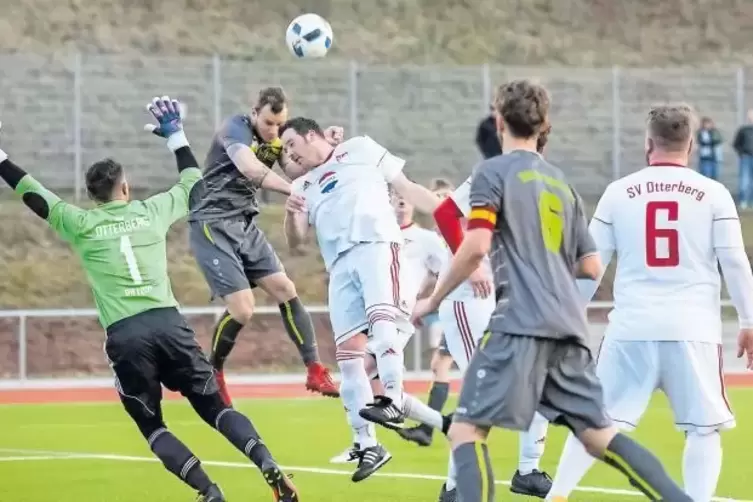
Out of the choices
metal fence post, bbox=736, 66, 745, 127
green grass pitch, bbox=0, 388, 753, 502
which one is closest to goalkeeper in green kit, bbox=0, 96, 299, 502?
green grass pitch, bbox=0, 388, 753, 502

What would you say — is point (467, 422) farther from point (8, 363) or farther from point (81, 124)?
point (81, 124)

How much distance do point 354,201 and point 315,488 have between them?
1868mm

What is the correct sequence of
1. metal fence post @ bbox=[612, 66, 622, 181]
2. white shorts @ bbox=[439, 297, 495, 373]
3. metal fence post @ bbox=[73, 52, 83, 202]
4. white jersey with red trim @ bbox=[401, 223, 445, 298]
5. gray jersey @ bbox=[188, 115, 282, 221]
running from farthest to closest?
1. metal fence post @ bbox=[612, 66, 622, 181]
2. metal fence post @ bbox=[73, 52, 83, 202]
3. white jersey with red trim @ bbox=[401, 223, 445, 298]
4. gray jersey @ bbox=[188, 115, 282, 221]
5. white shorts @ bbox=[439, 297, 495, 373]

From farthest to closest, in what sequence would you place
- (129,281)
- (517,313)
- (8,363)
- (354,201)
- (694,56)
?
(694,56) → (8,363) → (354,201) → (129,281) → (517,313)

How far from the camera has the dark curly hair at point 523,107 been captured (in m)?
6.72

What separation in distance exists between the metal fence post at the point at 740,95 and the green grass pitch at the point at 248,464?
12255 millimetres

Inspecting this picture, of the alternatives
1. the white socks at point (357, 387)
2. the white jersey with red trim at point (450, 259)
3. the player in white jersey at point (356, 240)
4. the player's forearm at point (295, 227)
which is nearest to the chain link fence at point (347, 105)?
the white jersey with red trim at point (450, 259)

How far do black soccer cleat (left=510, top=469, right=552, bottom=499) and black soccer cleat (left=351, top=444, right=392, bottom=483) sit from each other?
78 cm

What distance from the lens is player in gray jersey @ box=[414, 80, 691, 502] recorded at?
21.6 ft

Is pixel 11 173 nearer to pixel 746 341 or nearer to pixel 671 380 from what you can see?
pixel 671 380

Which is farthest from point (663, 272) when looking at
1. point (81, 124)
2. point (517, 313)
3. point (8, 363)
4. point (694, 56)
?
point (694, 56)

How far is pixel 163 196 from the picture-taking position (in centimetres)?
884

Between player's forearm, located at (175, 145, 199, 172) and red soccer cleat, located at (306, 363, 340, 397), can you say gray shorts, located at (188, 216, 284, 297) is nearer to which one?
red soccer cleat, located at (306, 363, 340, 397)

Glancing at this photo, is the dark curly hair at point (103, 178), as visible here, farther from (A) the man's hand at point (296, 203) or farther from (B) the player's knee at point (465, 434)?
(B) the player's knee at point (465, 434)
